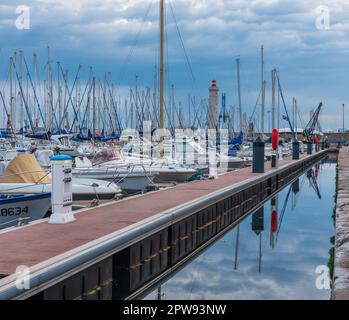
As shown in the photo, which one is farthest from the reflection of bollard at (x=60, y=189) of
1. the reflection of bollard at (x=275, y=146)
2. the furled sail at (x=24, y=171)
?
the reflection of bollard at (x=275, y=146)

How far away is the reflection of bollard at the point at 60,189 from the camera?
1274cm

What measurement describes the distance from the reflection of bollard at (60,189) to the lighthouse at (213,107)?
190 ft

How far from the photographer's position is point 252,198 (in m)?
27.3

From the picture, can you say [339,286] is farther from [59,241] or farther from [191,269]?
[191,269]

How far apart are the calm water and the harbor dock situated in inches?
21.7

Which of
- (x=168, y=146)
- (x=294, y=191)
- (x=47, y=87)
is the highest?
(x=47, y=87)

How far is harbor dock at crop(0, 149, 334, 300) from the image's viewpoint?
8.96 metres

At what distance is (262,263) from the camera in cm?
1570

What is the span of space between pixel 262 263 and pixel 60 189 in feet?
18.8

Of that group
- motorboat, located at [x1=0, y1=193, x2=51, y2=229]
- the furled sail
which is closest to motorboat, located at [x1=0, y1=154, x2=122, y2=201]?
the furled sail

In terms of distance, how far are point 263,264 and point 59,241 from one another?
20.9 ft

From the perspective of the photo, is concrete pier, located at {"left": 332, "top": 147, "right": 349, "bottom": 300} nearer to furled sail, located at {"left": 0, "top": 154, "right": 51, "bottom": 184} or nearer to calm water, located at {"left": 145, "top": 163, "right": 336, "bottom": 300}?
calm water, located at {"left": 145, "top": 163, "right": 336, "bottom": 300}

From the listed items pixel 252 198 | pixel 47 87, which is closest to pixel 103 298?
pixel 252 198

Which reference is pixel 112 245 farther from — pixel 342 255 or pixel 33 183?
pixel 33 183
